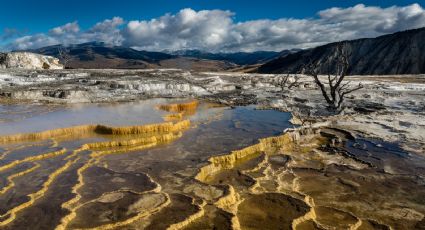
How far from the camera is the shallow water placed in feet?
25.6

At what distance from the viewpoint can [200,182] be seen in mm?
9719

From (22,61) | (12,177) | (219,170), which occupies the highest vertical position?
(22,61)

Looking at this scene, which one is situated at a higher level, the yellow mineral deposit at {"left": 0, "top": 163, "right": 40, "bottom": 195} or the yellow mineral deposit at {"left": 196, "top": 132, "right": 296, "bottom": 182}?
the yellow mineral deposit at {"left": 0, "top": 163, "right": 40, "bottom": 195}

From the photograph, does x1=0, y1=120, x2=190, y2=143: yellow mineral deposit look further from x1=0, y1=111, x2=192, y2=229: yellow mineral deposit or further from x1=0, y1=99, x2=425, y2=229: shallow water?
x1=0, y1=99, x2=425, y2=229: shallow water

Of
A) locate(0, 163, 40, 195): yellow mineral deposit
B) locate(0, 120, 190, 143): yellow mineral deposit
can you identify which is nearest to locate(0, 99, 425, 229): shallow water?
locate(0, 163, 40, 195): yellow mineral deposit

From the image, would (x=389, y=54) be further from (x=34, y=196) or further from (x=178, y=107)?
(x=34, y=196)

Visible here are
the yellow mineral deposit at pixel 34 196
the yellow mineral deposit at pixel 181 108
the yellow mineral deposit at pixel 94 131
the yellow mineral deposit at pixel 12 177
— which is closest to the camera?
the yellow mineral deposit at pixel 34 196

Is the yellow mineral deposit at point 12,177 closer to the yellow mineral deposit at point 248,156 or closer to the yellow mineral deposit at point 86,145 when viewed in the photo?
the yellow mineral deposit at point 86,145

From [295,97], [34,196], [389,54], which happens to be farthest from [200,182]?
[389,54]

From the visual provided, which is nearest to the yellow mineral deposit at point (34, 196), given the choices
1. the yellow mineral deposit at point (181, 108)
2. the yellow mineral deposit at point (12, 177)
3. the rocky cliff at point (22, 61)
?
the yellow mineral deposit at point (12, 177)

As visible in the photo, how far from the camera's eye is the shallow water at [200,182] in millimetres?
7789

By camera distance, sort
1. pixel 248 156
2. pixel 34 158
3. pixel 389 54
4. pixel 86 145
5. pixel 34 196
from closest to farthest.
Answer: pixel 34 196, pixel 34 158, pixel 248 156, pixel 86 145, pixel 389 54

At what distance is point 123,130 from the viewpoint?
15258mm

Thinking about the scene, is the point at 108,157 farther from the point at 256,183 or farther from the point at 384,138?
the point at 384,138
